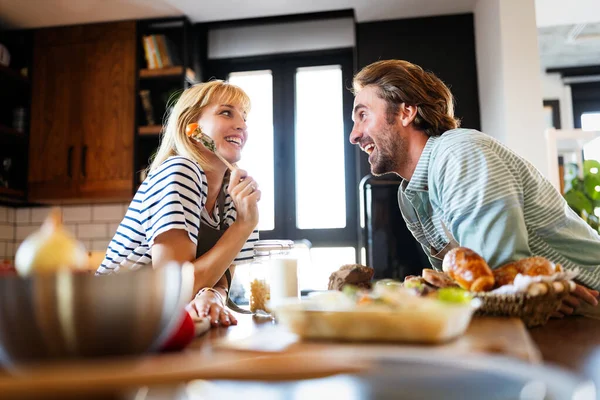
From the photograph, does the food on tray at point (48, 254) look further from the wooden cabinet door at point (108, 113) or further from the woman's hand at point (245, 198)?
the wooden cabinet door at point (108, 113)

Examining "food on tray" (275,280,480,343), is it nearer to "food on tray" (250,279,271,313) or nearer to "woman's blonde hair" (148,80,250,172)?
"food on tray" (250,279,271,313)

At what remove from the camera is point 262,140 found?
3.78 m

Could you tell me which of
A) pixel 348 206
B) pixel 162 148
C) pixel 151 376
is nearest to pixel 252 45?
pixel 348 206

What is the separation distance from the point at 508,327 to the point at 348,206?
2.85 meters

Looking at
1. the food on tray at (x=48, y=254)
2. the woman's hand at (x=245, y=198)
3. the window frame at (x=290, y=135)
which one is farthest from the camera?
the window frame at (x=290, y=135)

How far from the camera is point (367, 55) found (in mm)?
3479

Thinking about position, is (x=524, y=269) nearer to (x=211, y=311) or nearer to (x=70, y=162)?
(x=211, y=311)

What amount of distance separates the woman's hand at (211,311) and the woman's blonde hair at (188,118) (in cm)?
71

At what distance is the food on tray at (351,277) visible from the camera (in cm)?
126

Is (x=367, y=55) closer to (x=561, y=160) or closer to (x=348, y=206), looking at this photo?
(x=348, y=206)

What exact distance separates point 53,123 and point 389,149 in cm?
256

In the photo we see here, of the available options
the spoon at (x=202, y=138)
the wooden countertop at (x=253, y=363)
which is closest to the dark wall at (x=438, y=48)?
the spoon at (x=202, y=138)

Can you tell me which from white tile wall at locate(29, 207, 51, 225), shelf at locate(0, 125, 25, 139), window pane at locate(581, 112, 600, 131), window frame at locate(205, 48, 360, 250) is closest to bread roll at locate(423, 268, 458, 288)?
window frame at locate(205, 48, 360, 250)

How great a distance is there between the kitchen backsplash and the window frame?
1.03 m
